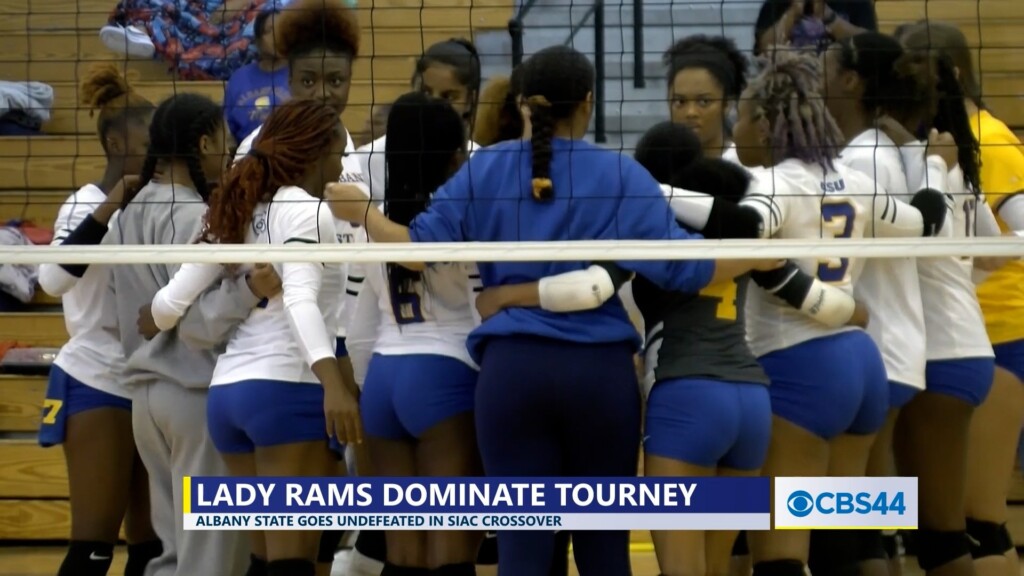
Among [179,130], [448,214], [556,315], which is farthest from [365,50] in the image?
[556,315]

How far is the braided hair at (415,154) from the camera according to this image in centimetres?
354

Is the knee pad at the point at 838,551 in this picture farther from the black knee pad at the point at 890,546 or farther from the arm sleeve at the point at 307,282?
Answer: the arm sleeve at the point at 307,282

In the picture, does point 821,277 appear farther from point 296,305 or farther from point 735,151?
point 296,305

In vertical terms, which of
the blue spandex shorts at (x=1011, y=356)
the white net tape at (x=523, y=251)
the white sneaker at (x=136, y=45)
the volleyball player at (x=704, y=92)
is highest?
the white sneaker at (x=136, y=45)

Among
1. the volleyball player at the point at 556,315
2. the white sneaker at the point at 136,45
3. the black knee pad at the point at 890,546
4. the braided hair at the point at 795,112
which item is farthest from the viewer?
the white sneaker at the point at 136,45

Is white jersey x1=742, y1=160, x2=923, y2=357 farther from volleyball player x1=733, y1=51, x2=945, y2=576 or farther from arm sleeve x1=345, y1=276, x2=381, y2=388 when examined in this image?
arm sleeve x1=345, y1=276, x2=381, y2=388

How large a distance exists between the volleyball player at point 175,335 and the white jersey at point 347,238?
161 mm

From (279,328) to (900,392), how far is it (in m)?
1.63

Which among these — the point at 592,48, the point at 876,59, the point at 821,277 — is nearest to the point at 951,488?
the point at 821,277

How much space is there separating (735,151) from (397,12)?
10.3ft

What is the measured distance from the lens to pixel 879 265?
12.2 feet

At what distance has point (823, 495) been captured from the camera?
3568 mm

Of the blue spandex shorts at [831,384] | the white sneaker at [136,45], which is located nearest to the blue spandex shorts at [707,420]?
the blue spandex shorts at [831,384]

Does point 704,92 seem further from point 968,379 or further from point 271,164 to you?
point 271,164
